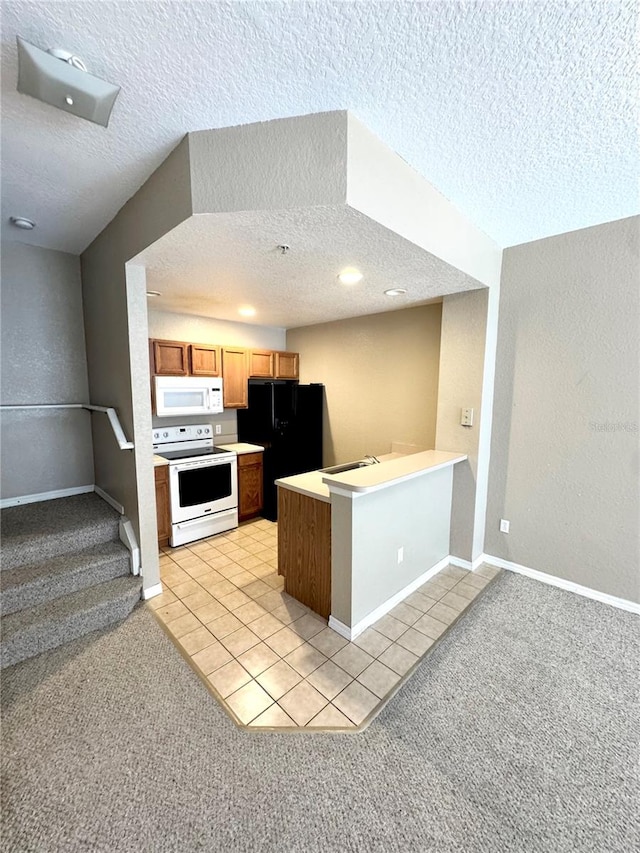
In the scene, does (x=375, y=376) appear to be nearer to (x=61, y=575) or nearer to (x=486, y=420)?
(x=486, y=420)

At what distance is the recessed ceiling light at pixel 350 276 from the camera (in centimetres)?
232

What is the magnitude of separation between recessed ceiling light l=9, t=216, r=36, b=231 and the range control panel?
195 cm

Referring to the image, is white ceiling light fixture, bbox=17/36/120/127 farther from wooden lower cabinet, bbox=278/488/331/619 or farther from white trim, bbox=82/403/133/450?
wooden lower cabinet, bbox=278/488/331/619

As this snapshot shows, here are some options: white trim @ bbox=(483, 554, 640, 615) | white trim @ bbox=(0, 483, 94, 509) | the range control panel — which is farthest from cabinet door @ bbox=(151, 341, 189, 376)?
white trim @ bbox=(483, 554, 640, 615)

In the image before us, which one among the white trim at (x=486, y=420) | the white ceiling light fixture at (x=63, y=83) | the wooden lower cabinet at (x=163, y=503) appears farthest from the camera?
the wooden lower cabinet at (x=163, y=503)

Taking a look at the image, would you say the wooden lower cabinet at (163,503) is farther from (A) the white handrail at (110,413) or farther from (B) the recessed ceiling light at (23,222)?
(B) the recessed ceiling light at (23,222)

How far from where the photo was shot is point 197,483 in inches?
135

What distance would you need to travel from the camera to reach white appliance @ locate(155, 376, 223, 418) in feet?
11.1

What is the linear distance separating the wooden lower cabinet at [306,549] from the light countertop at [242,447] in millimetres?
1403

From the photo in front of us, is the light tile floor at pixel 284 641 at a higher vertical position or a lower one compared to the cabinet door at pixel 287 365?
lower

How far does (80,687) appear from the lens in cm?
180

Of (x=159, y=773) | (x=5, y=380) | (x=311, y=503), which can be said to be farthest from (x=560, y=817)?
(x=5, y=380)

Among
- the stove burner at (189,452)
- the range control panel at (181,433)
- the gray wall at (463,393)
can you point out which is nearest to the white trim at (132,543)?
the stove burner at (189,452)

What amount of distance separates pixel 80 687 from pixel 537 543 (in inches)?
131
